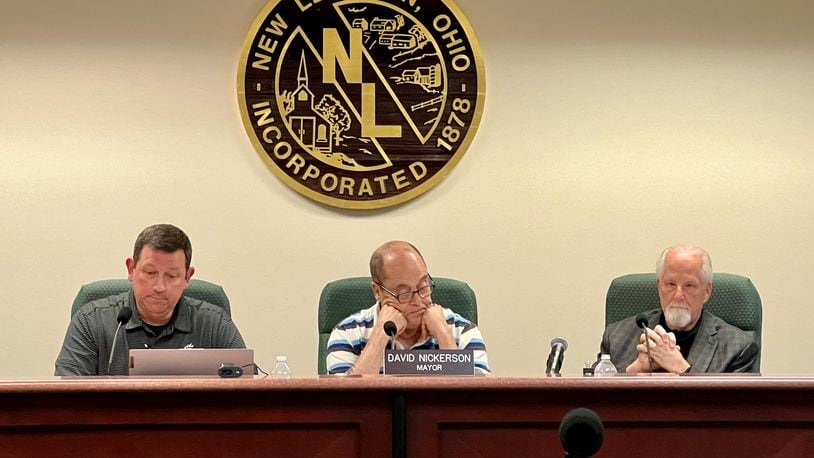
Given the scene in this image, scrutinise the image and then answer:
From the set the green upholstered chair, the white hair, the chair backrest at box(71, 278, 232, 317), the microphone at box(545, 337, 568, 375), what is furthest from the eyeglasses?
the white hair

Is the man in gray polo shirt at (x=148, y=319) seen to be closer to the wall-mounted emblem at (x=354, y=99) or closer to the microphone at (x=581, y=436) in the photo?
the wall-mounted emblem at (x=354, y=99)

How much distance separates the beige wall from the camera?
154 inches

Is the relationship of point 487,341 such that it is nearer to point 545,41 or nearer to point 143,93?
point 545,41

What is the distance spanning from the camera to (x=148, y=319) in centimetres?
314

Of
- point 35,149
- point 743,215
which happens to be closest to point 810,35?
point 743,215

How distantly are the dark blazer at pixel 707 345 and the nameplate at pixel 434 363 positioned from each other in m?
1.12

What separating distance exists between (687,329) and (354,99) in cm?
150

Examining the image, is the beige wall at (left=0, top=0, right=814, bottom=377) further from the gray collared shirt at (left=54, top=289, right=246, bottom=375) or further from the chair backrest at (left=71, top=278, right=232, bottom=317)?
the gray collared shirt at (left=54, top=289, right=246, bottom=375)

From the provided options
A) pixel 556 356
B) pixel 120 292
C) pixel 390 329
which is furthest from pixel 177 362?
pixel 556 356

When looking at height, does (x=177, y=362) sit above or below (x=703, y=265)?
below

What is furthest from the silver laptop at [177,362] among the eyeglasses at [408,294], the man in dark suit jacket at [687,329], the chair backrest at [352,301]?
the man in dark suit jacket at [687,329]

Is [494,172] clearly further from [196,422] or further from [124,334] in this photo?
[196,422]

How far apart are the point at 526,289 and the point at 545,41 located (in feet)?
3.15

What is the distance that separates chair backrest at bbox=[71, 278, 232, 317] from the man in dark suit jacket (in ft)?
4.16
